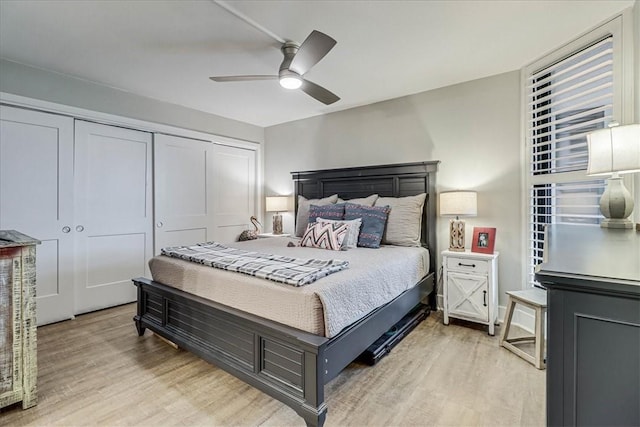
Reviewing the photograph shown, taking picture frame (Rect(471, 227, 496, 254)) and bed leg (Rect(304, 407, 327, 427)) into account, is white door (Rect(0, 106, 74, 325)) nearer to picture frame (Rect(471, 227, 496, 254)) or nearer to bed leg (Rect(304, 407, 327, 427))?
bed leg (Rect(304, 407, 327, 427))

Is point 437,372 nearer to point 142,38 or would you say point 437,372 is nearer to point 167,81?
point 142,38

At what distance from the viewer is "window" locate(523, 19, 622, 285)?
2.23 meters

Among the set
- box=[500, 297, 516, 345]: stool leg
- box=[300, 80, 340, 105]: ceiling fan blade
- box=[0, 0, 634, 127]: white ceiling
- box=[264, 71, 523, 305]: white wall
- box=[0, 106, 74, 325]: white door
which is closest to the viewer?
box=[0, 0, 634, 127]: white ceiling

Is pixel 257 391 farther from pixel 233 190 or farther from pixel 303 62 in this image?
pixel 233 190

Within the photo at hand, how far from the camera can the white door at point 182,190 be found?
12.9 ft

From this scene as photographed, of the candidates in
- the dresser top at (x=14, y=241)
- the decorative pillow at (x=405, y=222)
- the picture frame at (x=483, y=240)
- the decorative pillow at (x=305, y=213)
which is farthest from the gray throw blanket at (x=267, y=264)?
the picture frame at (x=483, y=240)

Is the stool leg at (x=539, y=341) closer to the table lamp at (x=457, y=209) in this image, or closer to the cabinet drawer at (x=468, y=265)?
the cabinet drawer at (x=468, y=265)

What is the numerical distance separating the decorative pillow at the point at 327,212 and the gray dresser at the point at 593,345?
273cm

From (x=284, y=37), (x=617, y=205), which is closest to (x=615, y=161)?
(x=617, y=205)

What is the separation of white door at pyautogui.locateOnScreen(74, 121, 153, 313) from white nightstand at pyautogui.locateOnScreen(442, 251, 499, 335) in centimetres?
354

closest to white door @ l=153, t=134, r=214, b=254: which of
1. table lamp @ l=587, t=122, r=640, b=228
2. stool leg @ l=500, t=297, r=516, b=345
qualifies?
stool leg @ l=500, t=297, r=516, b=345

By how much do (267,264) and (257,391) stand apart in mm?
806

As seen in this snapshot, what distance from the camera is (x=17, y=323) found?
1.76 m

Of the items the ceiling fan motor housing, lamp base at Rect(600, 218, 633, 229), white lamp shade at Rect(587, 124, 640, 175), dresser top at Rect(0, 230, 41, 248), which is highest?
the ceiling fan motor housing
